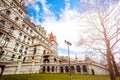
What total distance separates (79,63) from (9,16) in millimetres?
25309

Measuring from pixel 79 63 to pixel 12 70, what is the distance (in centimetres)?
1645

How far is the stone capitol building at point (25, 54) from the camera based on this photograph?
80.6 feet

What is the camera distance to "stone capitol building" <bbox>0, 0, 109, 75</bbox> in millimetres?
24578

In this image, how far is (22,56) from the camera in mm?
33500

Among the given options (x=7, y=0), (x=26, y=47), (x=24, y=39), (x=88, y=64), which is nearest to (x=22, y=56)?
(x=26, y=47)

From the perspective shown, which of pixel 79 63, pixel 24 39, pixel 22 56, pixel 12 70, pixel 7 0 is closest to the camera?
pixel 12 70

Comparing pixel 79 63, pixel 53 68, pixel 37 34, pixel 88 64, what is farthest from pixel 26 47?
pixel 88 64

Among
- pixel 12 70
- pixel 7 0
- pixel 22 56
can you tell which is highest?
pixel 7 0

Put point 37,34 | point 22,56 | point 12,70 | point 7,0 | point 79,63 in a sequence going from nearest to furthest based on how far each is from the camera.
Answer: point 12,70, point 79,63, point 7,0, point 22,56, point 37,34

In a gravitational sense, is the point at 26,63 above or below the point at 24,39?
below

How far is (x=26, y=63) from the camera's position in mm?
25922

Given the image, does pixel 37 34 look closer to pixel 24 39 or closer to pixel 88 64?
pixel 24 39

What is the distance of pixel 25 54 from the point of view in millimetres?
35125

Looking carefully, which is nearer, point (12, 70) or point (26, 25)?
point (12, 70)
